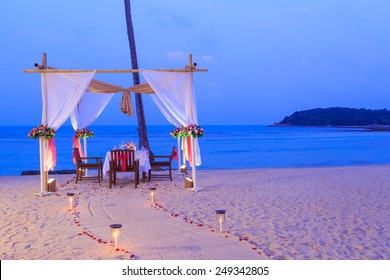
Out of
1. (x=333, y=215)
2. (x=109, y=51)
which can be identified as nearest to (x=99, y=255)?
(x=333, y=215)

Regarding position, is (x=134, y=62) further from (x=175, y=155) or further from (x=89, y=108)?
(x=175, y=155)

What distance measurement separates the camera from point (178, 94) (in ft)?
27.2

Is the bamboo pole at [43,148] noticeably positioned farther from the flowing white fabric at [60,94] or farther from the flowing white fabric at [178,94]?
the flowing white fabric at [178,94]

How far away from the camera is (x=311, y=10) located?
677 inches

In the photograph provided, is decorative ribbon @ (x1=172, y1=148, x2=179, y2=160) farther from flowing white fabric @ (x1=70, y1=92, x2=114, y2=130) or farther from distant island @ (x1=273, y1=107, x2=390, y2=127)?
distant island @ (x1=273, y1=107, x2=390, y2=127)

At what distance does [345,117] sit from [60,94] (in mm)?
61947

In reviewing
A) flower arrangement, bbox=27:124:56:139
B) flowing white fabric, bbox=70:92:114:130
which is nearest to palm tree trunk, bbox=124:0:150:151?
flowing white fabric, bbox=70:92:114:130

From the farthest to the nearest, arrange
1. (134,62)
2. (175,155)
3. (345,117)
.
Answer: (345,117) < (134,62) < (175,155)

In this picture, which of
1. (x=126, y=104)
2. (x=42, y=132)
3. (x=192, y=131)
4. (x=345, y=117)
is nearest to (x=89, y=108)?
(x=126, y=104)

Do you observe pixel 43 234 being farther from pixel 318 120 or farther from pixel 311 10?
pixel 318 120

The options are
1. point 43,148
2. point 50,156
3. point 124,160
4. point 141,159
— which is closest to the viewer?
point 43,148

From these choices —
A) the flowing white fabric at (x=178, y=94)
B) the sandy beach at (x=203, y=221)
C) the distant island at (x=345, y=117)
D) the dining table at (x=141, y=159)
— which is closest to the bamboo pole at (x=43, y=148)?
the sandy beach at (x=203, y=221)

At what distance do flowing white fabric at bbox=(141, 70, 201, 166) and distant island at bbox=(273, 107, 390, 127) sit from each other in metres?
60.7

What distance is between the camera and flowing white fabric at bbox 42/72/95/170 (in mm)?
7926
